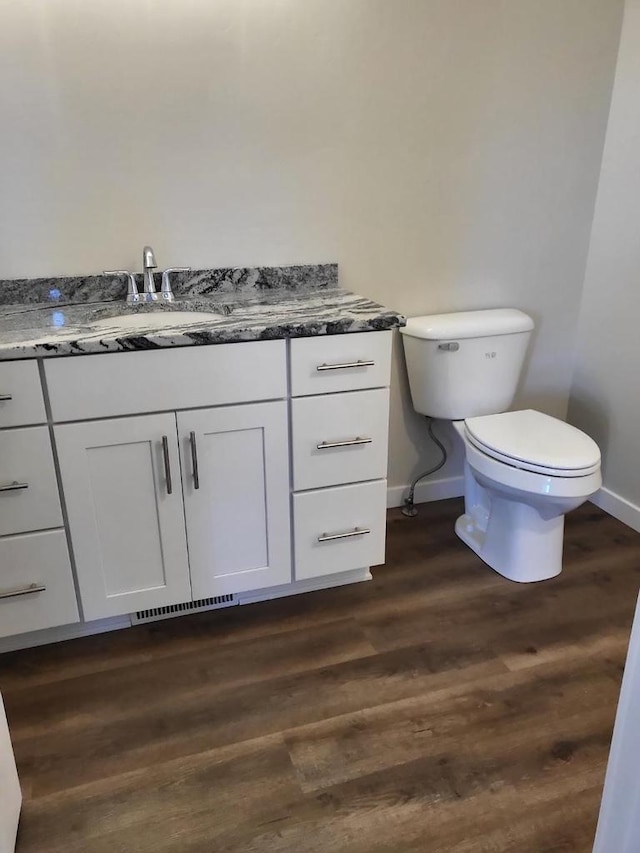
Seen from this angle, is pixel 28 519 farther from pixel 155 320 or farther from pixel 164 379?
pixel 155 320

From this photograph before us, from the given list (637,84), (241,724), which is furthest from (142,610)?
(637,84)

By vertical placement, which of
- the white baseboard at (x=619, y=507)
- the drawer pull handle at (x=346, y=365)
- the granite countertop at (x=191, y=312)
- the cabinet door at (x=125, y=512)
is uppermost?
the granite countertop at (x=191, y=312)

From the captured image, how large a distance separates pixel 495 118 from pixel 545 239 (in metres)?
0.48

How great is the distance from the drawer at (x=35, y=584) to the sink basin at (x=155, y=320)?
553 millimetres

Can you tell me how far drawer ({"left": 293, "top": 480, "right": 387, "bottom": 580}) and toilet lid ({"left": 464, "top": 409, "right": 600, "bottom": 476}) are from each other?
38 cm

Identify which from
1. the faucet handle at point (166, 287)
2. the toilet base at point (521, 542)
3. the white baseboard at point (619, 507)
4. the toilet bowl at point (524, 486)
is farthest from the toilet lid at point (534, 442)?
the faucet handle at point (166, 287)

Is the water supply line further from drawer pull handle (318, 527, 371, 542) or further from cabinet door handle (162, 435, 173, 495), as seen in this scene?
cabinet door handle (162, 435, 173, 495)

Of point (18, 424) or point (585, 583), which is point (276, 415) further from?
point (585, 583)

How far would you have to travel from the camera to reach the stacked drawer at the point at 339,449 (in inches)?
71.0

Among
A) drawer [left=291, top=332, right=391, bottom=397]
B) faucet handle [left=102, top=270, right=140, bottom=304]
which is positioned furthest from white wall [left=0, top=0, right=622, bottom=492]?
drawer [left=291, top=332, right=391, bottom=397]

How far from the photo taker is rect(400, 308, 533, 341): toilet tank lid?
7.25ft

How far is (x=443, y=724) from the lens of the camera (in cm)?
161

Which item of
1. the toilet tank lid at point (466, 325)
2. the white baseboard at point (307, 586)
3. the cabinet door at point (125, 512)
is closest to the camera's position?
the cabinet door at point (125, 512)

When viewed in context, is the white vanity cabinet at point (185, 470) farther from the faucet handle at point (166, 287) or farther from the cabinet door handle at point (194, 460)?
the faucet handle at point (166, 287)
